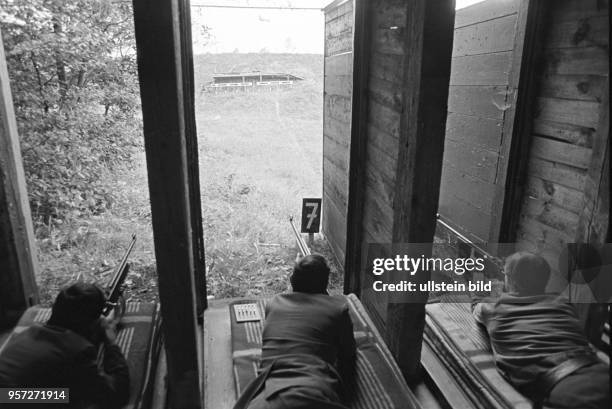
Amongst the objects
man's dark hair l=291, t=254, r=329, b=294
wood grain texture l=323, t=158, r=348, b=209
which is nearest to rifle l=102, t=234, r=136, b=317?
man's dark hair l=291, t=254, r=329, b=294

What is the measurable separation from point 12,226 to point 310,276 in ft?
7.55

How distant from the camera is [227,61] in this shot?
10.4 metres

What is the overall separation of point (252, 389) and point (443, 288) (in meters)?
2.67

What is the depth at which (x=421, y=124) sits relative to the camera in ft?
7.17

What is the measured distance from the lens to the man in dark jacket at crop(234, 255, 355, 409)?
203cm

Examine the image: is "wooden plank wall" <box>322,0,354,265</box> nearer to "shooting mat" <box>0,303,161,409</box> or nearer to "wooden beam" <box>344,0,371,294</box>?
"wooden beam" <box>344,0,371,294</box>

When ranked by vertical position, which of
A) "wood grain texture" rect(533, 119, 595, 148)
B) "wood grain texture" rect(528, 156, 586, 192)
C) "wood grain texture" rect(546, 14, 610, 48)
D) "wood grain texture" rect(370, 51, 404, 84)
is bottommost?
"wood grain texture" rect(528, 156, 586, 192)

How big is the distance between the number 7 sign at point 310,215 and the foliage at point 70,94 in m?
2.98

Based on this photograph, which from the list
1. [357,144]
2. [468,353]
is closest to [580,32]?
[357,144]

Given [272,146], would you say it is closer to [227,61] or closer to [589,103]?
[227,61]

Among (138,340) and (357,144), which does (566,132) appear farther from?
(138,340)

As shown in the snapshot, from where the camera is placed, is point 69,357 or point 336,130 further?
point 336,130

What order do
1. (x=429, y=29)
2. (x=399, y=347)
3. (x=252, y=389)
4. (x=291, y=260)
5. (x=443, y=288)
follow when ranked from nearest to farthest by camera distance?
1. (x=429, y=29)
2. (x=252, y=389)
3. (x=399, y=347)
4. (x=443, y=288)
5. (x=291, y=260)

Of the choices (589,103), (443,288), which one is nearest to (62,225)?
(443,288)
